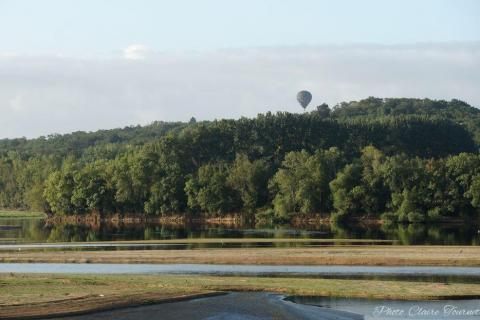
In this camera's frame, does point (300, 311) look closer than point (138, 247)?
Yes

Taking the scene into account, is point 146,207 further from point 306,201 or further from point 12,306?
point 12,306

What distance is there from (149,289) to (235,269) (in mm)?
18565

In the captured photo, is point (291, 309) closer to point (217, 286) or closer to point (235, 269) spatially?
point (217, 286)

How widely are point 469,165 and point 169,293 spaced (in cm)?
12980

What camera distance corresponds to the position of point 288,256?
79.6 meters

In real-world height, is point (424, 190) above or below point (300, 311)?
above

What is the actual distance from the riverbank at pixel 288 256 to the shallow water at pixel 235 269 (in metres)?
2.72

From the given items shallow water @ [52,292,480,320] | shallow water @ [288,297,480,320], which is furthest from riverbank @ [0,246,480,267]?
shallow water @ [52,292,480,320]

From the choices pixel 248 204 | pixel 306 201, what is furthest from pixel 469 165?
pixel 248 204

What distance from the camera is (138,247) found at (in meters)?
99.8

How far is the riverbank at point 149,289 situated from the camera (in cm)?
4449

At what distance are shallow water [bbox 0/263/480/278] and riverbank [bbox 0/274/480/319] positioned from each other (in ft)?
19.1

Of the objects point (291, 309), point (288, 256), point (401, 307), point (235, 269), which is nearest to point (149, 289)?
point (291, 309)

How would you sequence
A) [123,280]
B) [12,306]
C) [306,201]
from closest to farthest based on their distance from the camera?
[12,306]
[123,280]
[306,201]
